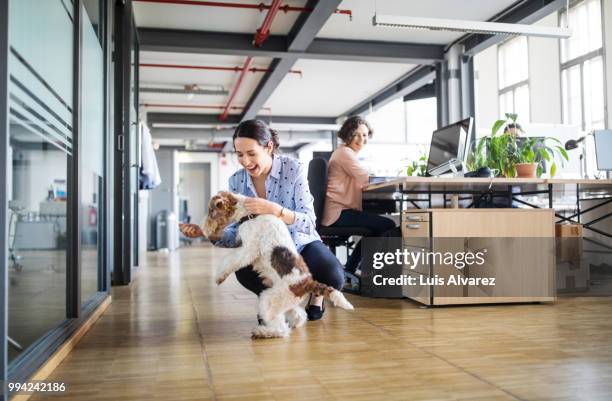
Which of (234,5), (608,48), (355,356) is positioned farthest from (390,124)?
(355,356)

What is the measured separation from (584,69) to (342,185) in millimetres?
5304

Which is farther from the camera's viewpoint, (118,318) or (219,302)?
(219,302)

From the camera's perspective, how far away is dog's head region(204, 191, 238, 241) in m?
2.08

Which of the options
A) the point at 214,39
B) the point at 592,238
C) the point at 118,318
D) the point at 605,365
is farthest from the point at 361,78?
the point at 605,365

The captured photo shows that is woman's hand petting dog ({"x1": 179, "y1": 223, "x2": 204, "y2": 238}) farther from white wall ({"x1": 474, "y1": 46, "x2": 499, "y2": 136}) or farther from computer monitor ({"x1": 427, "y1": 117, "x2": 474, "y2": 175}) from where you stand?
white wall ({"x1": 474, "y1": 46, "x2": 499, "y2": 136})

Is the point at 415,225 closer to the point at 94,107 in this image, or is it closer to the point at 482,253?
the point at 482,253

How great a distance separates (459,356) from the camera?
186cm

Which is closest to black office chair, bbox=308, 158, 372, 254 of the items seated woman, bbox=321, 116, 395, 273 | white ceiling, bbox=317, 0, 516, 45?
seated woman, bbox=321, 116, 395, 273

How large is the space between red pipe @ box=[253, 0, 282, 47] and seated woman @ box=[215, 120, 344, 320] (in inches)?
116

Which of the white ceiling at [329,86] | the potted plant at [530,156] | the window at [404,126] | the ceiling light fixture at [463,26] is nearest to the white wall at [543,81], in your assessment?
the white ceiling at [329,86]

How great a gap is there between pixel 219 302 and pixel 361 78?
556 cm

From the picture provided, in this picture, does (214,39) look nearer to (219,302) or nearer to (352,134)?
(352,134)

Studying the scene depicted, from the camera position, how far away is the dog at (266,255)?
2.07 metres

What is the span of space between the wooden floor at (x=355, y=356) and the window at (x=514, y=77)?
21.0ft
